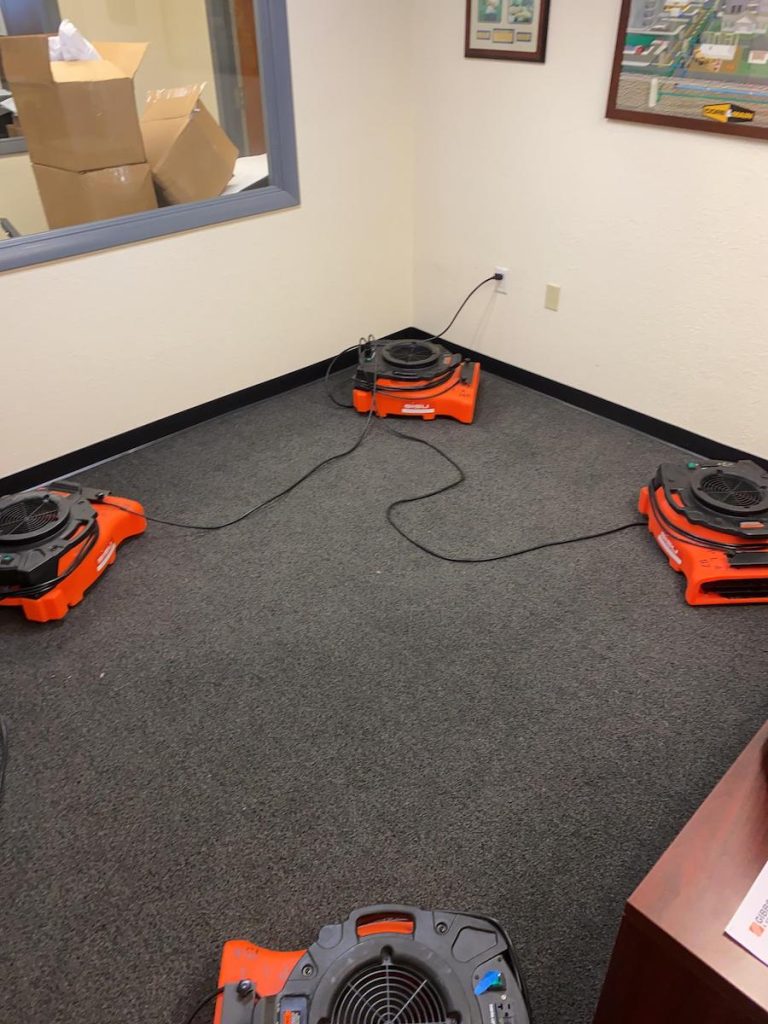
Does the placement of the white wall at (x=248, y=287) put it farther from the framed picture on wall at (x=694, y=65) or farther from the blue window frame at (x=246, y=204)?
the framed picture on wall at (x=694, y=65)

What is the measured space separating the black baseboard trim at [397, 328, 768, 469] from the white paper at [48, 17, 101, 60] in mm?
1667

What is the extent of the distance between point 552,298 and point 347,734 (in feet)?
6.03


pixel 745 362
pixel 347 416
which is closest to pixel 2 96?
pixel 347 416

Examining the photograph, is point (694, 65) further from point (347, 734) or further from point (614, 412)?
point (347, 734)

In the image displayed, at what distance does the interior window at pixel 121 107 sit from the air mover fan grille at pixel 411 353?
770mm

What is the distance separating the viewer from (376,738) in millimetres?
1604

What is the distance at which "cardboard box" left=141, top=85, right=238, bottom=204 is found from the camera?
7.77 feet

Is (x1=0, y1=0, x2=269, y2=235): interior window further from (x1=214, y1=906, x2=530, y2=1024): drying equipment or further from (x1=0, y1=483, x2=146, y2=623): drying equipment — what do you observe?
(x1=214, y1=906, x2=530, y2=1024): drying equipment

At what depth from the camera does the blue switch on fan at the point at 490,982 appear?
97cm

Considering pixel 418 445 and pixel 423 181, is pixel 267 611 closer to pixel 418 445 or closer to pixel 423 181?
pixel 418 445

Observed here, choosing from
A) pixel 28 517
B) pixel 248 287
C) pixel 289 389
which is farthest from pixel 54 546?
pixel 289 389

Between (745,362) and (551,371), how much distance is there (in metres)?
0.75

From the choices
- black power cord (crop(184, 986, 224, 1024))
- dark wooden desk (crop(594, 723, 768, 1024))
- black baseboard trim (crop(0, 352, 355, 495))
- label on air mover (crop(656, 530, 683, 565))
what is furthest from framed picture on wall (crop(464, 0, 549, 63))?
black power cord (crop(184, 986, 224, 1024))

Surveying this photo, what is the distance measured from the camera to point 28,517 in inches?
Result: 77.3
